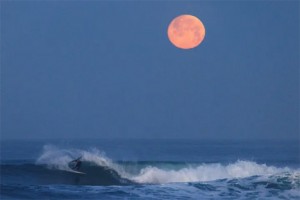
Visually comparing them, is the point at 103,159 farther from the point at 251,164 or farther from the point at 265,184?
the point at 265,184

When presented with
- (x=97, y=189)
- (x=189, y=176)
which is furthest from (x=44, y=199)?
(x=189, y=176)

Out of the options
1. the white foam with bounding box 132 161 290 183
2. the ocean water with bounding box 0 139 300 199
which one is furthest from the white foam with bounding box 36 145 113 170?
the white foam with bounding box 132 161 290 183

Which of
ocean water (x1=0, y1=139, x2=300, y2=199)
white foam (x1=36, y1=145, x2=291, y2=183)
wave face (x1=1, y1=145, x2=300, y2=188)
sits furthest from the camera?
white foam (x1=36, y1=145, x2=291, y2=183)

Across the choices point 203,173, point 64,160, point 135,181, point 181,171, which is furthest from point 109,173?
point 203,173

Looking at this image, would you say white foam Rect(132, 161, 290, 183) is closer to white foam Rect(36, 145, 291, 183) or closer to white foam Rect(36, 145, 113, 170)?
white foam Rect(36, 145, 291, 183)

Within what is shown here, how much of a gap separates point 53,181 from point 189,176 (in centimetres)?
777

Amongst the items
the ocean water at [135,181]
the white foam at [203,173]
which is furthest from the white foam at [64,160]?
the white foam at [203,173]

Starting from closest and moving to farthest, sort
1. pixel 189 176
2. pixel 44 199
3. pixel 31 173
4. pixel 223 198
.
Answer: pixel 44 199 → pixel 223 198 → pixel 31 173 → pixel 189 176

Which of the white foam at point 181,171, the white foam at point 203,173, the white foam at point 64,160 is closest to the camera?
the white foam at point 203,173

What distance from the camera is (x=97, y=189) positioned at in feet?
57.7

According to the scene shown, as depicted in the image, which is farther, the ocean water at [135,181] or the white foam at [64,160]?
the white foam at [64,160]

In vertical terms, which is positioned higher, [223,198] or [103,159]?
[103,159]

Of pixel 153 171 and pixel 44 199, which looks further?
pixel 153 171

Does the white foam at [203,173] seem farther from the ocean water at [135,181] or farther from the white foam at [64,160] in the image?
the white foam at [64,160]
